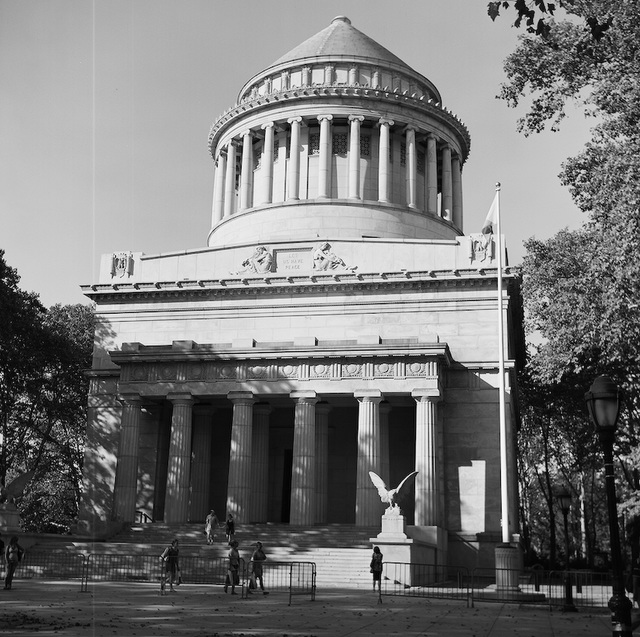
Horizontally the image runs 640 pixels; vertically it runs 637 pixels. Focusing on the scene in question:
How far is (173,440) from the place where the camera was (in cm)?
4116

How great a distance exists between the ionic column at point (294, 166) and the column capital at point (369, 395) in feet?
64.3

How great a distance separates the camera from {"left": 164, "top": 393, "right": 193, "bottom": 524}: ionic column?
40219 millimetres

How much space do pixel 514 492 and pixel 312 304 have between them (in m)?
14.2

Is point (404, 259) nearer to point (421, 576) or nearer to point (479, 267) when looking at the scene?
point (479, 267)

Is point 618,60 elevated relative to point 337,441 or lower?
elevated

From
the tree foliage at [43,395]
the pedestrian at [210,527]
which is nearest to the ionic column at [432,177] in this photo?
the tree foliage at [43,395]

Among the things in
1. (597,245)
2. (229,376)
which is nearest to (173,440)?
(229,376)

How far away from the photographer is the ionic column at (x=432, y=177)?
5763 cm

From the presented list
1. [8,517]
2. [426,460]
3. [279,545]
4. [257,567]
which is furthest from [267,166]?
[257,567]

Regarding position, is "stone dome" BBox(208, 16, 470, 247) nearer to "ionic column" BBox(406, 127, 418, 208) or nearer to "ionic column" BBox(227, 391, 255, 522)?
"ionic column" BBox(406, 127, 418, 208)

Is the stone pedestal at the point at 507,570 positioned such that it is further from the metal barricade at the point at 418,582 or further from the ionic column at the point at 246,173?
the ionic column at the point at 246,173

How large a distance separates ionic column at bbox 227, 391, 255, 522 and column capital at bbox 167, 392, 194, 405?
6.54 ft

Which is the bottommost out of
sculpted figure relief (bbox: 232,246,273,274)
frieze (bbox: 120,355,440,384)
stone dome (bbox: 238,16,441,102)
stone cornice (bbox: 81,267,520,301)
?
frieze (bbox: 120,355,440,384)

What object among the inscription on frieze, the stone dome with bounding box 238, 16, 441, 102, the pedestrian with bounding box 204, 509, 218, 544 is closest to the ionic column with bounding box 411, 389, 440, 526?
the pedestrian with bounding box 204, 509, 218, 544
